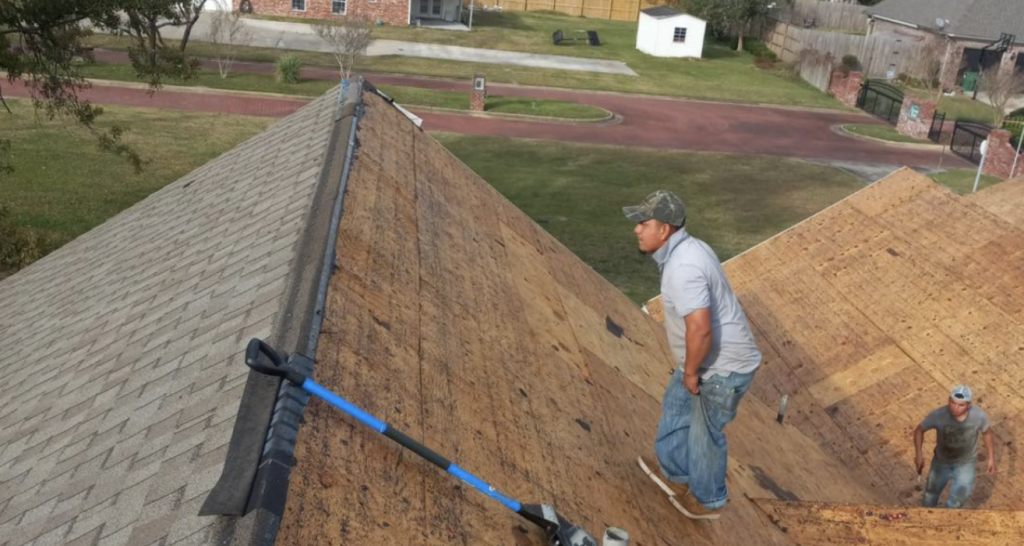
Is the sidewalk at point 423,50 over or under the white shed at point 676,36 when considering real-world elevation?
under

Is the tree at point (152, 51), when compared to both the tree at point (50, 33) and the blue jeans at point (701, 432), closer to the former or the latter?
the tree at point (50, 33)

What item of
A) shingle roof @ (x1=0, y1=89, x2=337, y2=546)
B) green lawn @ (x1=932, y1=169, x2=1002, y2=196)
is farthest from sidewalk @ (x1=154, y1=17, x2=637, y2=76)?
shingle roof @ (x1=0, y1=89, x2=337, y2=546)

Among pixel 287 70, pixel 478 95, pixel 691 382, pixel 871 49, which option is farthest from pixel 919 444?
pixel 871 49

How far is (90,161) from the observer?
2383 centimetres

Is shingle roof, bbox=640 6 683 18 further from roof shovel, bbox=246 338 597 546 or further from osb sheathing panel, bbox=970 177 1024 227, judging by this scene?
roof shovel, bbox=246 338 597 546

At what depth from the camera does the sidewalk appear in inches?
1699

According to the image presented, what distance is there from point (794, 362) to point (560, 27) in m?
49.6

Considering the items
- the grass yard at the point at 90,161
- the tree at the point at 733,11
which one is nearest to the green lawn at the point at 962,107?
the tree at the point at 733,11

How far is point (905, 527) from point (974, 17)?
45.5m

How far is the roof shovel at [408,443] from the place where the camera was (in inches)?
155

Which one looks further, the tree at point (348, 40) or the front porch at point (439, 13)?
the front porch at point (439, 13)

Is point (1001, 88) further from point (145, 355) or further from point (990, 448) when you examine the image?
point (145, 355)

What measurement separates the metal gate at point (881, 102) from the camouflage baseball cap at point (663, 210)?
34.6 m

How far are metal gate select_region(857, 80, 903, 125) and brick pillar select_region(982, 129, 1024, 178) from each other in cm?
780
